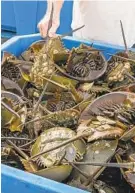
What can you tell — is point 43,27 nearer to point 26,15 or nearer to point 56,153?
point 56,153

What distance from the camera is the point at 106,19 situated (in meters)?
1.44

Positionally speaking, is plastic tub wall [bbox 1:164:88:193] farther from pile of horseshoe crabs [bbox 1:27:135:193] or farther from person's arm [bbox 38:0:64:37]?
person's arm [bbox 38:0:64:37]

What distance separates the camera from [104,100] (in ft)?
3.11

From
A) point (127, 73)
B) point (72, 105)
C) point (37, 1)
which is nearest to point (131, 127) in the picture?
point (72, 105)

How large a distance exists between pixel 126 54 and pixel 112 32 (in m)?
0.29

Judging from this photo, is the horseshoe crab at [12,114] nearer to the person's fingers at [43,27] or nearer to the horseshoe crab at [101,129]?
the horseshoe crab at [101,129]

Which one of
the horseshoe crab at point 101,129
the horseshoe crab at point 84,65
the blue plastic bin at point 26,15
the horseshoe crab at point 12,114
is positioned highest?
the horseshoe crab at point 84,65

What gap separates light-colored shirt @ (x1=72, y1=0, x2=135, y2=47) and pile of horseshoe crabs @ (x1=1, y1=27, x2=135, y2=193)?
0.23 meters

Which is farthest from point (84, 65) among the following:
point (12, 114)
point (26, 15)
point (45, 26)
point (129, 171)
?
point (26, 15)

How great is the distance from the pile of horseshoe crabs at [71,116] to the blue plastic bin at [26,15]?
106 cm

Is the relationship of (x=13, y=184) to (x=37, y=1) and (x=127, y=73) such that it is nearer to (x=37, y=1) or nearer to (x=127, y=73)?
(x=127, y=73)

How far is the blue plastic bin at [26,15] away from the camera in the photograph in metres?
2.26

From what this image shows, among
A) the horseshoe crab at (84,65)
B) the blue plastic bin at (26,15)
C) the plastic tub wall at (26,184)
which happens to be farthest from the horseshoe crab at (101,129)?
the blue plastic bin at (26,15)

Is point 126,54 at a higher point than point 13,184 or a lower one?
higher
